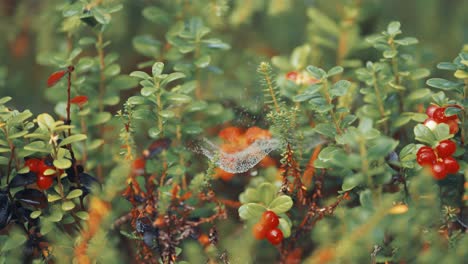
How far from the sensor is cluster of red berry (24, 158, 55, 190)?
3.76ft

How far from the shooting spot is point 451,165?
1.08 metres

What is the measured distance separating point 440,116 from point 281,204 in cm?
36

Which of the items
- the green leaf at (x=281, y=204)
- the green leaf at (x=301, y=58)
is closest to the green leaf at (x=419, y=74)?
the green leaf at (x=301, y=58)

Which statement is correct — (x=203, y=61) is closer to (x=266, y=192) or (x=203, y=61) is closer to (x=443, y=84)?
(x=266, y=192)

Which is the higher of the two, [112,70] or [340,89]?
[340,89]

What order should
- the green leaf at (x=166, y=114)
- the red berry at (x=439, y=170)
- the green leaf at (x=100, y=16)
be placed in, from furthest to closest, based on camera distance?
1. the green leaf at (x=100, y=16)
2. the green leaf at (x=166, y=114)
3. the red berry at (x=439, y=170)

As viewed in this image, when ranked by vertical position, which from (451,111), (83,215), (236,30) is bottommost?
(236,30)

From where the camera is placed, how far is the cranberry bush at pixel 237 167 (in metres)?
1.01

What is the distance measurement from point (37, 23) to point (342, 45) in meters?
1.10

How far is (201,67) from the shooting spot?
1.46 metres

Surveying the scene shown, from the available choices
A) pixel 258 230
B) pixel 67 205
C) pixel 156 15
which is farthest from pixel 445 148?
Result: pixel 156 15

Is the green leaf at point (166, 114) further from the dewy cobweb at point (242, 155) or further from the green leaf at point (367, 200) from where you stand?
the green leaf at point (367, 200)

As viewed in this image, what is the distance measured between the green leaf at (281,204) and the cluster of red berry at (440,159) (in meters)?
0.26

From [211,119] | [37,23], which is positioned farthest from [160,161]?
[37,23]
